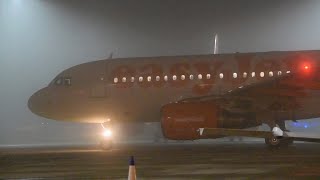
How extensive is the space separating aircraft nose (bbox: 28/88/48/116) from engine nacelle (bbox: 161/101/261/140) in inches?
269

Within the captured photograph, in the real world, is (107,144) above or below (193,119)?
below

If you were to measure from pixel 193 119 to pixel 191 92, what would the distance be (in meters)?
3.14

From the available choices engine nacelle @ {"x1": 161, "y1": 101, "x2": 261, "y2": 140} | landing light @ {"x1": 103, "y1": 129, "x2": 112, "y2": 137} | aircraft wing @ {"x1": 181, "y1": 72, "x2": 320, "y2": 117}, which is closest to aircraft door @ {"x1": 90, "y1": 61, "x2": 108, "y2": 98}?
landing light @ {"x1": 103, "y1": 129, "x2": 112, "y2": 137}

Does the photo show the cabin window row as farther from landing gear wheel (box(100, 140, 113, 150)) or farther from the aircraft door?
landing gear wheel (box(100, 140, 113, 150))

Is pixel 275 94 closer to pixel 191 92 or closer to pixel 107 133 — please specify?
pixel 191 92

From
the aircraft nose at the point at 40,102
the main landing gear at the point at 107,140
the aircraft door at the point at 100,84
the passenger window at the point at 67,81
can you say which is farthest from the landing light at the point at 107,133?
the aircraft nose at the point at 40,102

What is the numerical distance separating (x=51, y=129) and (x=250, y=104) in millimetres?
37187

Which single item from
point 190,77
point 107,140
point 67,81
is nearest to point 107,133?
point 107,140

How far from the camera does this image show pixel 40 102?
26.2 m

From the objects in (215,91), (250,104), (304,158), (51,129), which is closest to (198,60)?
(215,91)

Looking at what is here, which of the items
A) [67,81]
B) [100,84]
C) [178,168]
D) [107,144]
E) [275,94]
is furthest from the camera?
[67,81]

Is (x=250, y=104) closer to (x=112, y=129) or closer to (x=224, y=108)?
(x=224, y=108)

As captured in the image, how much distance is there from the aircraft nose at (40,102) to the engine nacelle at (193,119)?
22.5 feet

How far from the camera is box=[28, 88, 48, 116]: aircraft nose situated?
26156mm
